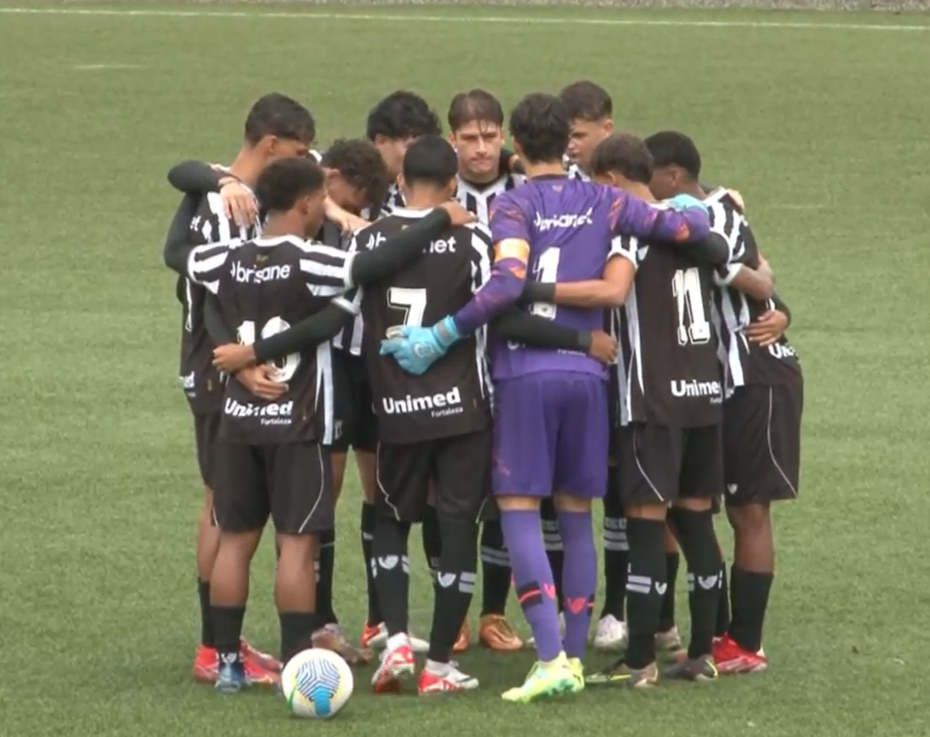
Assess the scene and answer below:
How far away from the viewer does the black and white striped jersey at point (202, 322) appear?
7.14 metres

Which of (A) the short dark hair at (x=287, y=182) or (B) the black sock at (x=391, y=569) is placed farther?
(B) the black sock at (x=391, y=569)

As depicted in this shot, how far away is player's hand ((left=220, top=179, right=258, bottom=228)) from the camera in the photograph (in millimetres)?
7102

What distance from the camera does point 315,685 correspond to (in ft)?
21.7

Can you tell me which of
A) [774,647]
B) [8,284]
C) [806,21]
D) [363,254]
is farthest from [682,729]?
[806,21]

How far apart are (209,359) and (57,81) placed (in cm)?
1896

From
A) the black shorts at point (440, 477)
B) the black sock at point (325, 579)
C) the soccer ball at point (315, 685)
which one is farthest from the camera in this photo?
the black sock at point (325, 579)

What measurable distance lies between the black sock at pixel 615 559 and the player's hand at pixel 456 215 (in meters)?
1.31

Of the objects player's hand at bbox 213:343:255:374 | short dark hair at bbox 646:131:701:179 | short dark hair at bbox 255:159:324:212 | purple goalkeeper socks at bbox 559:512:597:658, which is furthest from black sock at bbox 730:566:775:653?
short dark hair at bbox 255:159:324:212

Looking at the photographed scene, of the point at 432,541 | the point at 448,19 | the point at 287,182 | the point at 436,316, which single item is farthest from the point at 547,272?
the point at 448,19

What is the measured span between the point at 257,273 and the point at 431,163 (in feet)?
2.09

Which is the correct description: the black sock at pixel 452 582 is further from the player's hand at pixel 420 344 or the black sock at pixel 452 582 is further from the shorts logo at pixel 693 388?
the shorts logo at pixel 693 388

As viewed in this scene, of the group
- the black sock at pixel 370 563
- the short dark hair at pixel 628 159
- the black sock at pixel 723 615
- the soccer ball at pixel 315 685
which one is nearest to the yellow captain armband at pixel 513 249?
the short dark hair at pixel 628 159

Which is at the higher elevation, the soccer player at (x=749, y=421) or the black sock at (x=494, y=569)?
the soccer player at (x=749, y=421)

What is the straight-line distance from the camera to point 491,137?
24.6 feet
